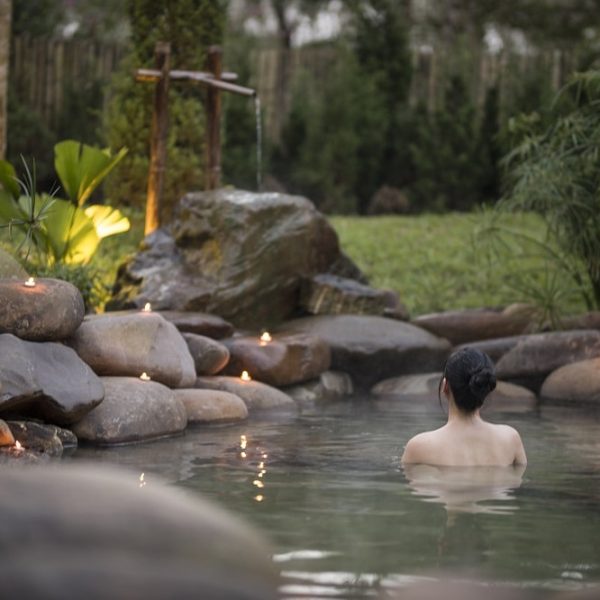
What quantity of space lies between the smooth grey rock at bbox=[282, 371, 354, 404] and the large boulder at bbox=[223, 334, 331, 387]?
0.07 meters

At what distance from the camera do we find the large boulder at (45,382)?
25.0ft

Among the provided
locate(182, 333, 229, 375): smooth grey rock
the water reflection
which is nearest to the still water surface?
the water reflection

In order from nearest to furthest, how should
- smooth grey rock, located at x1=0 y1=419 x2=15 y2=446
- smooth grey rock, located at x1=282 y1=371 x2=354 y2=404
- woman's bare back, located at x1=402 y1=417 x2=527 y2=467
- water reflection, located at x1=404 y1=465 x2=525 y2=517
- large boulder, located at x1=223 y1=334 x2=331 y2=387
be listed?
water reflection, located at x1=404 y1=465 x2=525 y2=517
woman's bare back, located at x1=402 y1=417 x2=527 y2=467
smooth grey rock, located at x1=0 y1=419 x2=15 y2=446
large boulder, located at x1=223 y1=334 x2=331 y2=387
smooth grey rock, located at x1=282 y1=371 x2=354 y2=404

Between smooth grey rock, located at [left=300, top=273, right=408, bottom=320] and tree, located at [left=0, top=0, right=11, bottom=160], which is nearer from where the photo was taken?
smooth grey rock, located at [left=300, top=273, right=408, bottom=320]

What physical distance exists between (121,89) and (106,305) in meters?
4.27

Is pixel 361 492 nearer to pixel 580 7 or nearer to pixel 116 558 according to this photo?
pixel 116 558

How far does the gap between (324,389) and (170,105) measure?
213 inches

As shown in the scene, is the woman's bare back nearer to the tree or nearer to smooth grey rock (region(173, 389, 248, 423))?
smooth grey rock (region(173, 389, 248, 423))

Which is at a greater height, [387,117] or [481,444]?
[387,117]

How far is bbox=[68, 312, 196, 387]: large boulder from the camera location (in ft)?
29.4

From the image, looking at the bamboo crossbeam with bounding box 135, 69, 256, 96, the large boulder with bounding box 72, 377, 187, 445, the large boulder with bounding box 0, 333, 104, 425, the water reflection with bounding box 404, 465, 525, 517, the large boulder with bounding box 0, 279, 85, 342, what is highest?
the bamboo crossbeam with bounding box 135, 69, 256, 96

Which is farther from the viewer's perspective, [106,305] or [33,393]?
[106,305]

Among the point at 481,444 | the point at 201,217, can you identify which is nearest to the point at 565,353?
the point at 201,217

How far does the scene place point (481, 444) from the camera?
22.2ft
